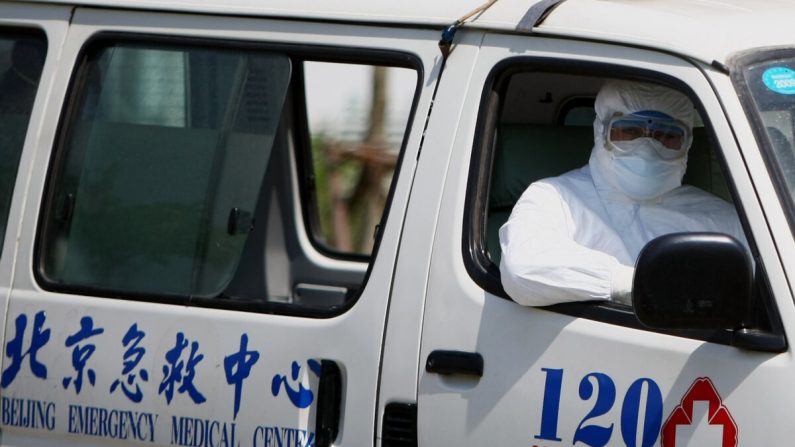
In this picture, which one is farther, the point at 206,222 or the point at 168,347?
the point at 206,222

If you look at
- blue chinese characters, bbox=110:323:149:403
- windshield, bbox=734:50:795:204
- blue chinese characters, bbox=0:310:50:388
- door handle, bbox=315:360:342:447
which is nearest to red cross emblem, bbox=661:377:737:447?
windshield, bbox=734:50:795:204

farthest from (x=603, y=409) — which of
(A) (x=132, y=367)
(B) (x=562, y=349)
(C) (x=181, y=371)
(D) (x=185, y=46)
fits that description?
(D) (x=185, y=46)

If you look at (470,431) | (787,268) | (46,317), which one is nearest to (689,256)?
(787,268)

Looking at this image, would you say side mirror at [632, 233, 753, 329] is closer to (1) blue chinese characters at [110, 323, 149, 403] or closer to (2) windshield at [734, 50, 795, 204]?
(2) windshield at [734, 50, 795, 204]

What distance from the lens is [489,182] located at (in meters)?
3.38

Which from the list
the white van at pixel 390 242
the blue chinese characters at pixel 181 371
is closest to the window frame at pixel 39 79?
the white van at pixel 390 242

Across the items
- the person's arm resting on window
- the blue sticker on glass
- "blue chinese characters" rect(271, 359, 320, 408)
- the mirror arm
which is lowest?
the mirror arm

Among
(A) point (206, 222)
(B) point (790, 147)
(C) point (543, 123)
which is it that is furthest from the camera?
(C) point (543, 123)

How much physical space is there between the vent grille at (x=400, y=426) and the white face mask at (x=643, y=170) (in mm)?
804

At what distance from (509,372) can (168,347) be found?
93 cm

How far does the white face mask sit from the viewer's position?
3475mm

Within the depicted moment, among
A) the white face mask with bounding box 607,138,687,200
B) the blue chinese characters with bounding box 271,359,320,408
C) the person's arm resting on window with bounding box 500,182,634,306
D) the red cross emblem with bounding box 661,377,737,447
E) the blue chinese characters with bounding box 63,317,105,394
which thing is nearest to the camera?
the red cross emblem with bounding box 661,377,737,447

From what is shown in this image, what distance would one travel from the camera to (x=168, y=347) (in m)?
3.53

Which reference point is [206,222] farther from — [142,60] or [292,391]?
[292,391]
